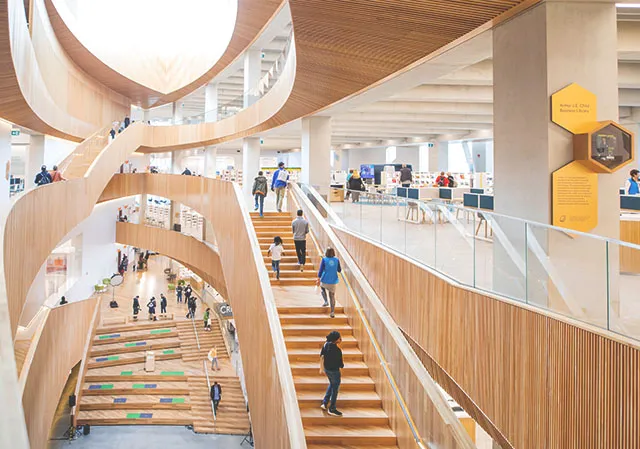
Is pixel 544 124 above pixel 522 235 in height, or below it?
above

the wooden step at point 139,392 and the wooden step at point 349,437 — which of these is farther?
the wooden step at point 139,392

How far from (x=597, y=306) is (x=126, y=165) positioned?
23.7 meters

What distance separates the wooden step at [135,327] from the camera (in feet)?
76.6

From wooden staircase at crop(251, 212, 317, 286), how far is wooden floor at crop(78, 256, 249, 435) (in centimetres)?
800

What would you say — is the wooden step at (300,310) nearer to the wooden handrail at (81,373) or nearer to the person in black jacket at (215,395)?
the person in black jacket at (215,395)

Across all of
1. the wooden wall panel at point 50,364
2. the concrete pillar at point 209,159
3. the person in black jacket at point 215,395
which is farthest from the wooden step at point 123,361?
the concrete pillar at point 209,159

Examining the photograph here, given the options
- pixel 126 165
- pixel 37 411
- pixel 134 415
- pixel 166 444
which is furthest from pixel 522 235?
pixel 126 165

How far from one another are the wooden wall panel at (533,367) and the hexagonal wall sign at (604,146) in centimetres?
186

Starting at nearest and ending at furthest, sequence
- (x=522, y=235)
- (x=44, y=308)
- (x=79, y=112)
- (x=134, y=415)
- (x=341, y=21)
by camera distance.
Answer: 1. (x=522, y=235)
2. (x=341, y=21)
3. (x=44, y=308)
4. (x=134, y=415)
5. (x=79, y=112)

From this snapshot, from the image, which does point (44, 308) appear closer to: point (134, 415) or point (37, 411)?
point (37, 411)

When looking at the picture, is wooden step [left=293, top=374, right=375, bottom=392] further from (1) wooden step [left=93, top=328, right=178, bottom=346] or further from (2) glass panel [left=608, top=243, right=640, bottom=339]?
(1) wooden step [left=93, top=328, right=178, bottom=346]

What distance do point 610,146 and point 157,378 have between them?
18.4m

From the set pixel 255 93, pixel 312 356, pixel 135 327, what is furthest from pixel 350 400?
pixel 135 327

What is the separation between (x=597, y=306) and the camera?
4008 mm
